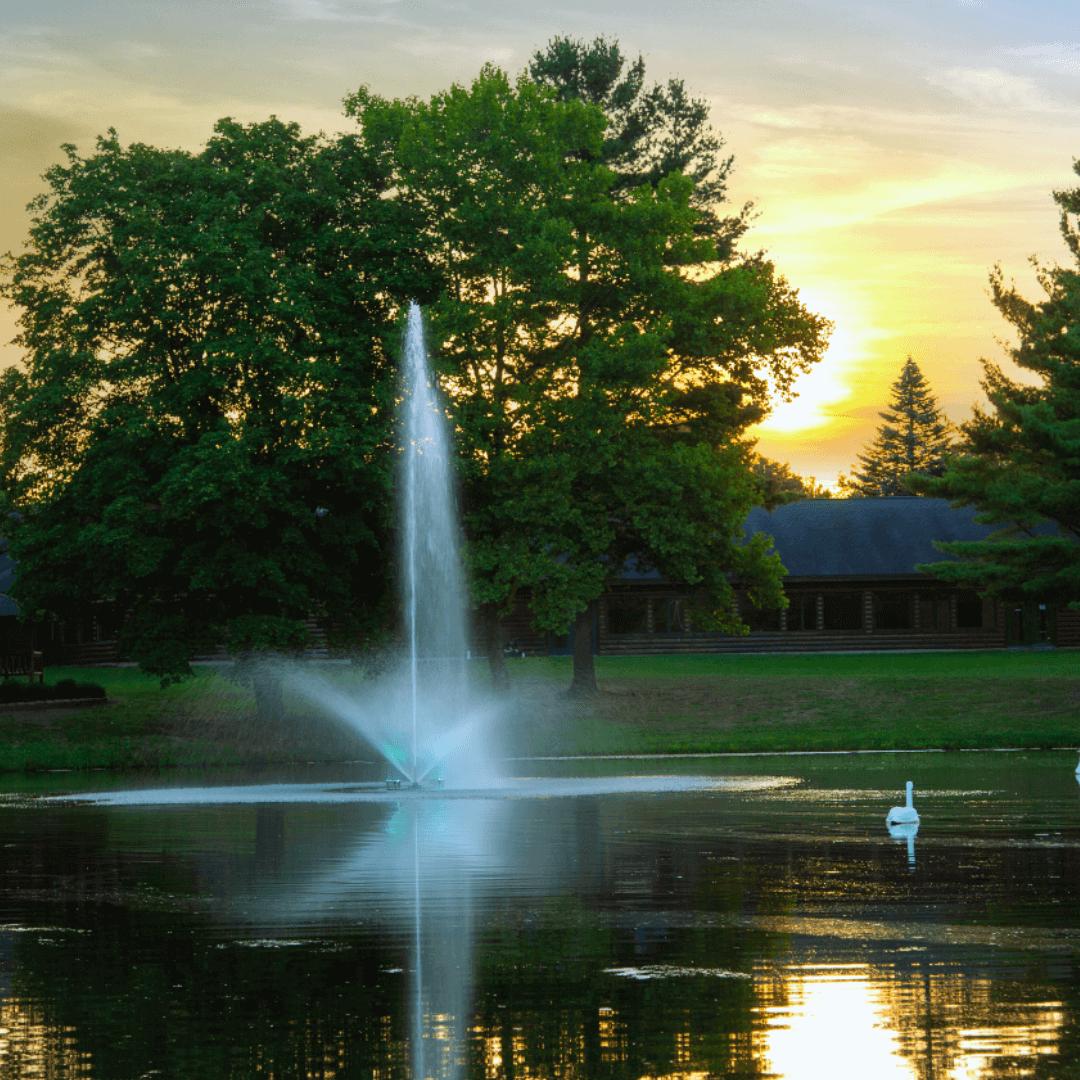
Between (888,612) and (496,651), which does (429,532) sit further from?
(888,612)

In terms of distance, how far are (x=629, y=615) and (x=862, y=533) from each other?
1060 centimetres

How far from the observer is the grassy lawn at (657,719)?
38.9 m

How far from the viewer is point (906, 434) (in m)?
120

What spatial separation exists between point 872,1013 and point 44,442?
35.6 m

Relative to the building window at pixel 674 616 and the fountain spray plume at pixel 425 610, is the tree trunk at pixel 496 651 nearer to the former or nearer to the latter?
the fountain spray plume at pixel 425 610

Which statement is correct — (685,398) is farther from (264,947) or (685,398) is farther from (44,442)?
(264,947)

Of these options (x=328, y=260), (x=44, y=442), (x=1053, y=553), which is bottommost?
(x=1053, y=553)

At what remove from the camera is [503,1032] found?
897 centimetres

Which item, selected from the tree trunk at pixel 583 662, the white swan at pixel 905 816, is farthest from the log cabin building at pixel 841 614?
the white swan at pixel 905 816

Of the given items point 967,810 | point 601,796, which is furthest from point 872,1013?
point 601,796

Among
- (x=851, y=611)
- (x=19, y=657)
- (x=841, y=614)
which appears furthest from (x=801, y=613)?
(x=19, y=657)

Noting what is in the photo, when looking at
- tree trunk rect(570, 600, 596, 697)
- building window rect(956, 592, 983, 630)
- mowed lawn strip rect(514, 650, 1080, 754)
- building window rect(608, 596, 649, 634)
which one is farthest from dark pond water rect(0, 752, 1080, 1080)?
building window rect(956, 592, 983, 630)

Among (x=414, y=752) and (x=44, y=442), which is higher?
(x=44, y=442)

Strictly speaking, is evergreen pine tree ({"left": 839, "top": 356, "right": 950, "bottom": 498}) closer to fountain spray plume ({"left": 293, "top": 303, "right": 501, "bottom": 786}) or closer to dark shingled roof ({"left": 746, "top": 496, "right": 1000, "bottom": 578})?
dark shingled roof ({"left": 746, "top": 496, "right": 1000, "bottom": 578})
